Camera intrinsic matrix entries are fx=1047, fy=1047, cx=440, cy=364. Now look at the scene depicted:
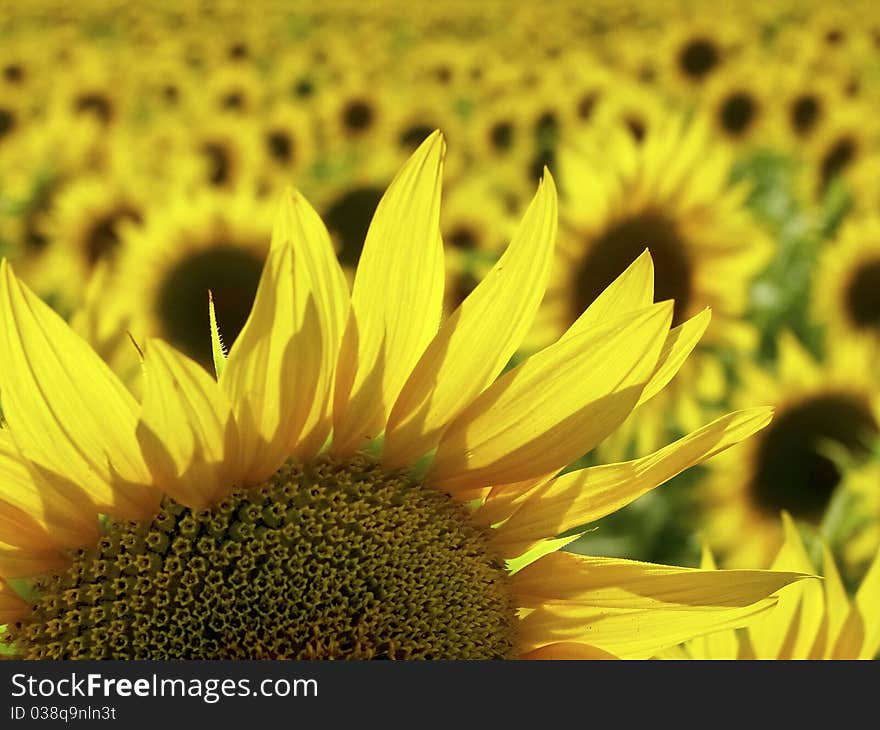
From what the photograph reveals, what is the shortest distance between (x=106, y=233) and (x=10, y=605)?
300cm

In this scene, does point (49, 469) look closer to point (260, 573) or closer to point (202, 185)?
point (260, 573)

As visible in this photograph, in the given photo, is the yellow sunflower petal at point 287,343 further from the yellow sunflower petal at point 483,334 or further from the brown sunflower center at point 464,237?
the brown sunflower center at point 464,237

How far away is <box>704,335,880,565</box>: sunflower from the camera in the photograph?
2766 millimetres

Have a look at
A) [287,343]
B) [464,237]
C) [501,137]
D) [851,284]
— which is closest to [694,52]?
[501,137]

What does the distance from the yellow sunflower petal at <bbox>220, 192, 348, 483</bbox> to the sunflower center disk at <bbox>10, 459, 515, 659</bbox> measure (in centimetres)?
5

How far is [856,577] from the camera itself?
256 cm

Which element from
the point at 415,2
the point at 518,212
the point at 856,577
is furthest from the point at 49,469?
the point at 415,2

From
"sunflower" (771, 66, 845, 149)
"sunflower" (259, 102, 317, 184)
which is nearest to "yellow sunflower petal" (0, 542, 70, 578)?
"sunflower" (259, 102, 317, 184)

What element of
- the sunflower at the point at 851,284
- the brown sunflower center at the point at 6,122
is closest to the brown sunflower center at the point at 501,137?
the sunflower at the point at 851,284

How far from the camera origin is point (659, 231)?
301 centimetres

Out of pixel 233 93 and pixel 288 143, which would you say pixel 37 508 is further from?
pixel 233 93

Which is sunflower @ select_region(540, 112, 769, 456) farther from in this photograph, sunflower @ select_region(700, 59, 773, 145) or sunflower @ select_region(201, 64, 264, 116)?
sunflower @ select_region(201, 64, 264, 116)

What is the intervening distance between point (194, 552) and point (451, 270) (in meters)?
2.67

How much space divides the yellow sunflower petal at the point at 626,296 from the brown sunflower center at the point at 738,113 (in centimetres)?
437
